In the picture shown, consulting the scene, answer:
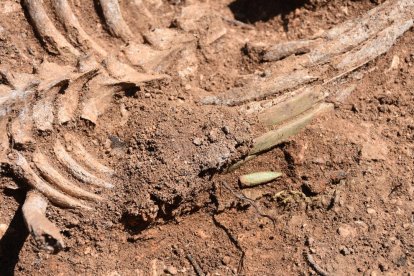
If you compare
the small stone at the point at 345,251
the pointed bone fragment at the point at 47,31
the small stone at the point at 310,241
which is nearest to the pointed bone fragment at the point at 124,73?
the pointed bone fragment at the point at 47,31

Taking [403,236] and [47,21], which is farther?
[47,21]

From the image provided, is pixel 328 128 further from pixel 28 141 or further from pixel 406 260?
pixel 28 141

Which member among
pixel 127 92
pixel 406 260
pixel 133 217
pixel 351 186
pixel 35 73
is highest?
pixel 35 73

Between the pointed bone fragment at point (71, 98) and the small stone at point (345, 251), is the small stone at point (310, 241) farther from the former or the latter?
the pointed bone fragment at point (71, 98)

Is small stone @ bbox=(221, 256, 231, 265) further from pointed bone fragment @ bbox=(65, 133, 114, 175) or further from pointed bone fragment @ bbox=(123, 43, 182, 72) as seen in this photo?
pointed bone fragment @ bbox=(123, 43, 182, 72)

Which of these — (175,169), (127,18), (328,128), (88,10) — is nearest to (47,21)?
(88,10)

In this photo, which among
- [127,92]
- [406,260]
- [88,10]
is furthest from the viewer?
[88,10]
